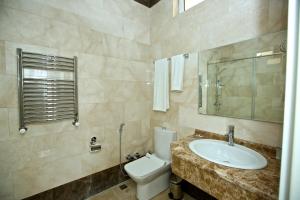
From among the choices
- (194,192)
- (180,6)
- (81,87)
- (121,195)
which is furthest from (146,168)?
(180,6)

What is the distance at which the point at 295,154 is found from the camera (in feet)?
1.51

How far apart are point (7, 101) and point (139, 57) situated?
169cm

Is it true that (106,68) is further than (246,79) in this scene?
Yes

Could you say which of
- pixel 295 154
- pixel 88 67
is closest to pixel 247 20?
pixel 295 154

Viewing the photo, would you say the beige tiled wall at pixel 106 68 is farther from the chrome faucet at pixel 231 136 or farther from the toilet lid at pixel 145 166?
the toilet lid at pixel 145 166

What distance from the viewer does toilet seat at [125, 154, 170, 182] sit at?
1722 mm

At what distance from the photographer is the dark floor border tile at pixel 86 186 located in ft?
5.60

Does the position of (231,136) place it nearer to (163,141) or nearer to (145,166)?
(163,141)

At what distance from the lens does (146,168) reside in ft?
6.10

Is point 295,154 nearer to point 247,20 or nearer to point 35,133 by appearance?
point 247,20

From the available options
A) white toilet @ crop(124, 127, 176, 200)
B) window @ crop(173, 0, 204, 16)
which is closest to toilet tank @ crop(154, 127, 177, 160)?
white toilet @ crop(124, 127, 176, 200)

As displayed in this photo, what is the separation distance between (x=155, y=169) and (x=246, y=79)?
1426 millimetres

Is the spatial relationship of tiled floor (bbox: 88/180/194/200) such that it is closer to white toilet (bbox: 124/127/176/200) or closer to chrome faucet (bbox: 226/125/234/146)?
white toilet (bbox: 124/127/176/200)

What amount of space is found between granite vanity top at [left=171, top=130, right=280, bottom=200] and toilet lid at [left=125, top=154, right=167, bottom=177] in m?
0.56
